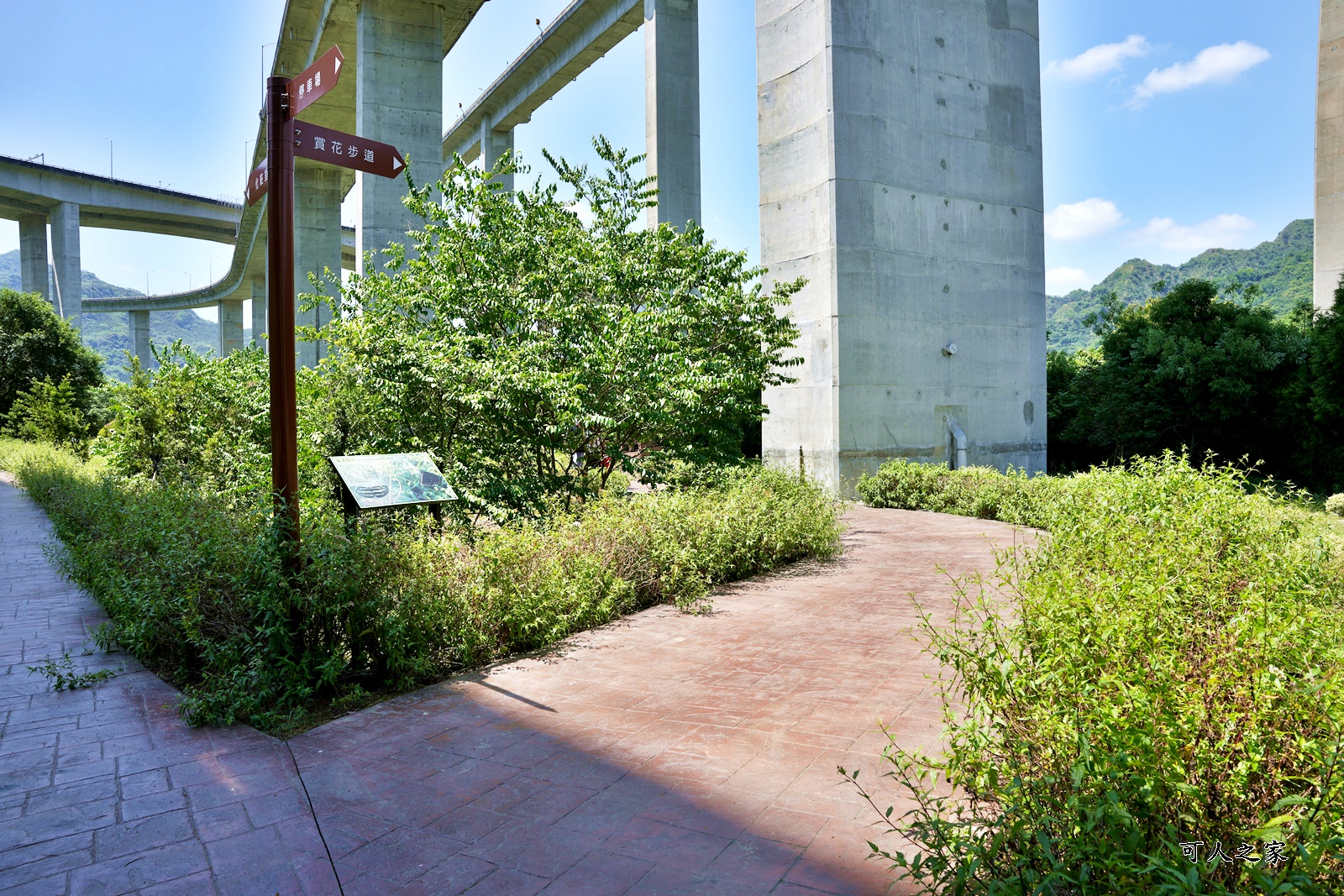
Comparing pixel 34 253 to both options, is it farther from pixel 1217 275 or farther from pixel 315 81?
pixel 1217 275

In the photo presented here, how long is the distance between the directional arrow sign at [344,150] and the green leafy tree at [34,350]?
103 feet

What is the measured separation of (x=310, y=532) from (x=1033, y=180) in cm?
1646

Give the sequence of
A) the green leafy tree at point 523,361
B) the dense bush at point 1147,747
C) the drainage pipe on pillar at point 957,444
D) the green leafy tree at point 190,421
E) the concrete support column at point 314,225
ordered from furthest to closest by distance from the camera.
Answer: the concrete support column at point 314,225 < the drainage pipe on pillar at point 957,444 < the green leafy tree at point 190,421 < the green leafy tree at point 523,361 < the dense bush at point 1147,747

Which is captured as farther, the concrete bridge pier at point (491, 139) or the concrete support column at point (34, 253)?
the concrete support column at point (34, 253)

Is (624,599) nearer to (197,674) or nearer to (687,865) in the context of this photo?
(197,674)

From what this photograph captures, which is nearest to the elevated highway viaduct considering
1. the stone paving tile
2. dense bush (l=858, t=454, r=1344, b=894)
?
dense bush (l=858, t=454, r=1344, b=894)

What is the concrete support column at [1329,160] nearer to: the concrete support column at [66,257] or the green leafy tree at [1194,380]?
the green leafy tree at [1194,380]

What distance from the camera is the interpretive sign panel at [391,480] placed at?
6.21m

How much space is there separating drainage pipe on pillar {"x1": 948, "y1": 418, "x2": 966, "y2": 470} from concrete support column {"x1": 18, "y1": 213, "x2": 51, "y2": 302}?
4718 centimetres

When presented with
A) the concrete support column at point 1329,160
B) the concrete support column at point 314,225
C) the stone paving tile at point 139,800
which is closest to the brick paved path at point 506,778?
the stone paving tile at point 139,800

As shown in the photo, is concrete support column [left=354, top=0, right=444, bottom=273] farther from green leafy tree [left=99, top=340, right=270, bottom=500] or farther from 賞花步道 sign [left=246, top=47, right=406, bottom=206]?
賞花步道 sign [left=246, top=47, right=406, bottom=206]

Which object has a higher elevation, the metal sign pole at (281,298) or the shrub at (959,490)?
the metal sign pole at (281,298)

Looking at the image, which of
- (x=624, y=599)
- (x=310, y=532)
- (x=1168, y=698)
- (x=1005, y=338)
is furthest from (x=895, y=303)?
(x=1168, y=698)

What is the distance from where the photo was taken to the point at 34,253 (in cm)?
4362
